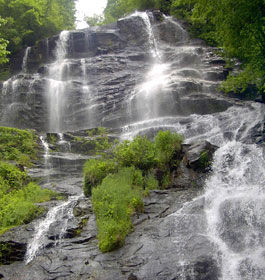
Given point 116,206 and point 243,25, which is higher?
point 243,25

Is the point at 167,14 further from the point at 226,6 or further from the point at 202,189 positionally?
the point at 202,189

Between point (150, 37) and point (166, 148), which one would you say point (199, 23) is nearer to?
point (150, 37)

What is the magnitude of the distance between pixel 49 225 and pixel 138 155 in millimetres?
3467

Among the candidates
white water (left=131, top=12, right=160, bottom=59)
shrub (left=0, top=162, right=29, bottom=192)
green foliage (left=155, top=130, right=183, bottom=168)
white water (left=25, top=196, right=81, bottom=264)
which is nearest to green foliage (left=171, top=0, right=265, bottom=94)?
green foliage (left=155, top=130, right=183, bottom=168)

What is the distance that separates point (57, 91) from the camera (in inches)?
828

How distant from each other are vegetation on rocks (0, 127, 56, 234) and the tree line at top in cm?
421

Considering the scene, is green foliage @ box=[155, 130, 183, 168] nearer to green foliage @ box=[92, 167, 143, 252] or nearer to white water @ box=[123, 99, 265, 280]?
green foliage @ box=[92, 167, 143, 252]

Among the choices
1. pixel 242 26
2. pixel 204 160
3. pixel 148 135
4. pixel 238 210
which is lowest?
pixel 148 135

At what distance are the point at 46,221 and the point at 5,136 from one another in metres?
7.49

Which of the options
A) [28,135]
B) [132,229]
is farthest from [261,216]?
[28,135]

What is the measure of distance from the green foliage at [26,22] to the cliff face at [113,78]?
1.82m

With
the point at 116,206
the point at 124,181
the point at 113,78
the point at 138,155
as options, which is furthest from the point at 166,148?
the point at 113,78

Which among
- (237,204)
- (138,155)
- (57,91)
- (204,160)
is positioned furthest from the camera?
(57,91)

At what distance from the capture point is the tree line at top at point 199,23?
9.82m
